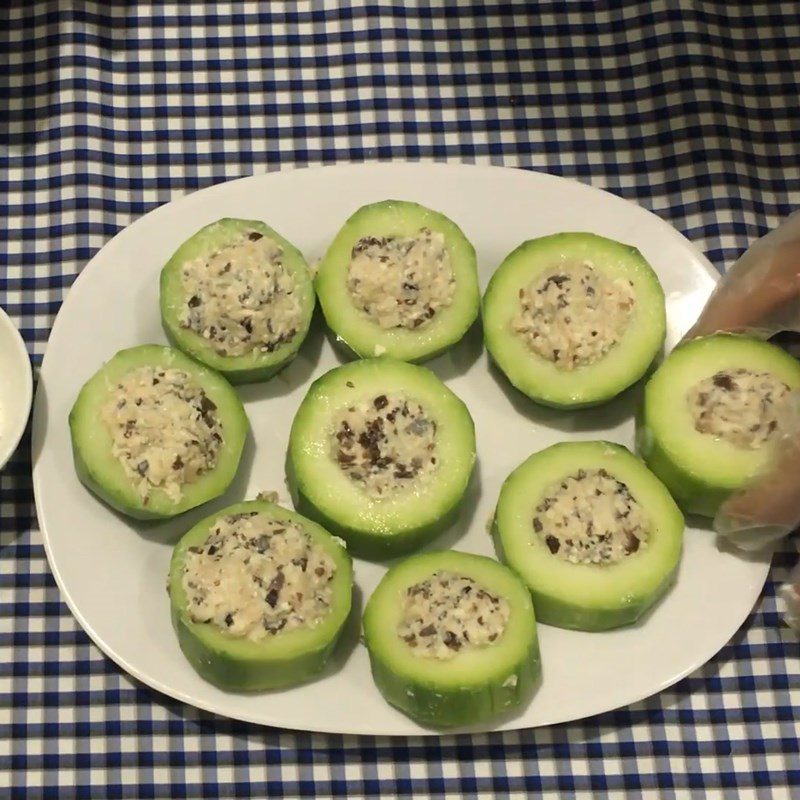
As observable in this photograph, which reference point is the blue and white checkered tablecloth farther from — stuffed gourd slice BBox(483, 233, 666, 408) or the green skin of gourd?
stuffed gourd slice BBox(483, 233, 666, 408)

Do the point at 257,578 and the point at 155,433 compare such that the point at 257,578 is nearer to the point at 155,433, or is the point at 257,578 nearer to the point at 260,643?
the point at 260,643

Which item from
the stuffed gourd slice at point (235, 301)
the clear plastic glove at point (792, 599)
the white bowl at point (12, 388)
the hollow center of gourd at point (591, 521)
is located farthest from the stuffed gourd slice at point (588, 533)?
the white bowl at point (12, 388)

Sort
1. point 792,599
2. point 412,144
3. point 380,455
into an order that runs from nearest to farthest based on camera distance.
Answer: point 380,455
point 792,599
point 412,144

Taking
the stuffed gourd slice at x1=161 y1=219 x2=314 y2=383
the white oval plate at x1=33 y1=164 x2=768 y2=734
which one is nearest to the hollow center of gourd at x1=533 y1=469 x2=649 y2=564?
the white oval plate at x1=33 y1=164 x2=768 y2=734

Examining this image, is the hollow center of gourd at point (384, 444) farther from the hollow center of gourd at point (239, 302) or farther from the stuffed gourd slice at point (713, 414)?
the stuffed gourd slice at point (713, 414)

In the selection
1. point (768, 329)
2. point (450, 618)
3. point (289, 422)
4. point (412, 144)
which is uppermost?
point (412, 144)

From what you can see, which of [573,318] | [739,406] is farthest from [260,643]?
[739,406]
